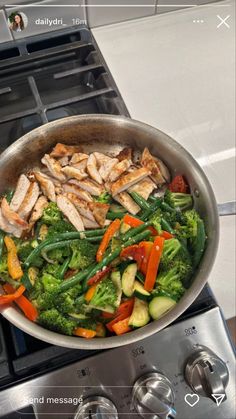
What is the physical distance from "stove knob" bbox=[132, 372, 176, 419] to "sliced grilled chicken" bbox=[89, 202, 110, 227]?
0.45m

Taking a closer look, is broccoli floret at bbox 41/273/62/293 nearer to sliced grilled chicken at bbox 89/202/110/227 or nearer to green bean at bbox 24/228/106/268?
green bean at bbox 24/228/106/268

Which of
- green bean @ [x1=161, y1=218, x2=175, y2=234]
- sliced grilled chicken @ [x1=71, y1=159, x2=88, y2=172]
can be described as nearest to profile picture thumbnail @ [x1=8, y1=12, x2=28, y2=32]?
sliced grilled chicken @ [x1=71, y1=159, x2=88, y2=172]

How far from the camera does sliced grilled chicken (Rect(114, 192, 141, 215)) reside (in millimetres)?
1180

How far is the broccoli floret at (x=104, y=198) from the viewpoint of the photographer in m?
1.22

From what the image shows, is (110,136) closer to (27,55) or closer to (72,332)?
(27,55)

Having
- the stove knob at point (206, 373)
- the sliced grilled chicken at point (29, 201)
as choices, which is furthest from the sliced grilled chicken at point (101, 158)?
the stove knob at point (206, 373)

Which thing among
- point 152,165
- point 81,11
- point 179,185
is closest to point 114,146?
point 152,165

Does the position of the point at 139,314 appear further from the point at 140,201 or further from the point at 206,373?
the point at 140,201

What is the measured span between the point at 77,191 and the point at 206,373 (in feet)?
2.13

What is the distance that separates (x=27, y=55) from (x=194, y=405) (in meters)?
1.34

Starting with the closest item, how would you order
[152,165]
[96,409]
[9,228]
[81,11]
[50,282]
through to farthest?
[96,409], [50,282], [9,228], [152,165], [81,11]

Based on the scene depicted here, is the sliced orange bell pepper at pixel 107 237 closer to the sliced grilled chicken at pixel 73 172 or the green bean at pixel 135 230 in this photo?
the green bean at pixel 135 230

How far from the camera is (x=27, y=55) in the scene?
4.87ft

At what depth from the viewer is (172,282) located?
3.32ft
